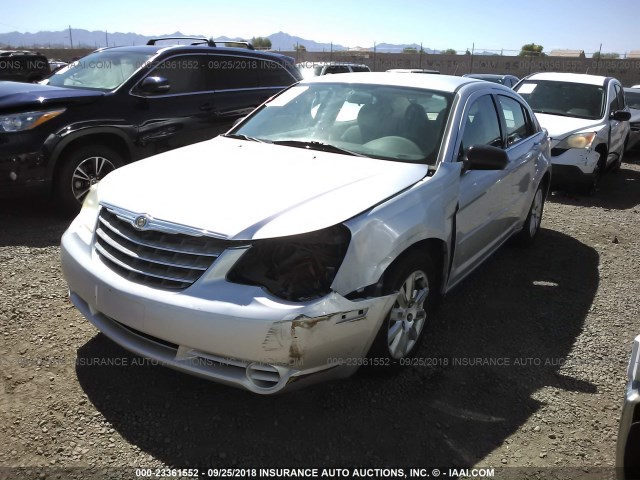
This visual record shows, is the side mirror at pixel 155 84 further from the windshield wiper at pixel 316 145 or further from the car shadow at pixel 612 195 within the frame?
the car shadow at pixel 612 195

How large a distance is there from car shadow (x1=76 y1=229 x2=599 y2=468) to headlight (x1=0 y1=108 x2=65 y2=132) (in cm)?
285

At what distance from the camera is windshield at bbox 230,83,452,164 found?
12.0 ft

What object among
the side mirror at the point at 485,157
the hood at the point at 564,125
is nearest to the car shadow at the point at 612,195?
the hood at the point at 564,125

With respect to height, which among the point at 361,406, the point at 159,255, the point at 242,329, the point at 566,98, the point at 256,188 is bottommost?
the point at 361,406

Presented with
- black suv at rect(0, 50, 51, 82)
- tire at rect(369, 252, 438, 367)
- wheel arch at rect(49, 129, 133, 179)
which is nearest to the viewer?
tire at rect(369, 252, 438, 367)

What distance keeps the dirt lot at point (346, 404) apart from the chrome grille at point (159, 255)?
0.72 metres

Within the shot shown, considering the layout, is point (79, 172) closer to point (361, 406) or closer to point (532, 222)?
point (361, 406)

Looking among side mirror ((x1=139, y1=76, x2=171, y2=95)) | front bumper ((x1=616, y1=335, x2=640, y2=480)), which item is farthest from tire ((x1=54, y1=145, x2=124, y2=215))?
front bumper ((x1=616, y1=335, x2=640, y2=480))

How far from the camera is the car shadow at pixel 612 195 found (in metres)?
Result: 7.95

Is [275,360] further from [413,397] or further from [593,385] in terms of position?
[593,385]

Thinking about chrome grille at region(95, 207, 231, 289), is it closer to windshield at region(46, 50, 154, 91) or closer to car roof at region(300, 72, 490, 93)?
car roof at region(300, 72, 490, 93)

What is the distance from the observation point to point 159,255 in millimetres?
2689

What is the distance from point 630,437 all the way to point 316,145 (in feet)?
8.22

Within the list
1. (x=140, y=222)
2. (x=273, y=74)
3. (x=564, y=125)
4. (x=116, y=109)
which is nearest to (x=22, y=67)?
(x=273, y=74)
